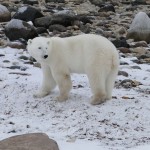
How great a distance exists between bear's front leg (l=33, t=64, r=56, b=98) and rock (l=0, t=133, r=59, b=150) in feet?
6.14

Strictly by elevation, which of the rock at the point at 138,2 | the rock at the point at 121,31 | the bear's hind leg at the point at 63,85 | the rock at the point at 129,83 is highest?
the bear's hind leg at the point at 63,85

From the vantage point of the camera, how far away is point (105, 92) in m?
6.08

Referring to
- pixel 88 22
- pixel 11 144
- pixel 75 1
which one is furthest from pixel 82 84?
pixel 75 1

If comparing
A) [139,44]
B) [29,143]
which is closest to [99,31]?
[139,44]

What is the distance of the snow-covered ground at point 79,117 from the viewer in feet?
16.5

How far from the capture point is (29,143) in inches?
174

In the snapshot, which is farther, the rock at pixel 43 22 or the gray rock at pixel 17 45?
the rock at pixel 43 22

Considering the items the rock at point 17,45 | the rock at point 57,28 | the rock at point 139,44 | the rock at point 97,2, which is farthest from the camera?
the rock at point 97,2

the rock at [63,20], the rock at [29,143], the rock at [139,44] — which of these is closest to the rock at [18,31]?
the rock at [63,20]

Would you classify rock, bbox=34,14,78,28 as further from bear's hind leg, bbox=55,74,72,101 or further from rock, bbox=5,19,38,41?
bear's hind leg, bbox=55,74,72,101

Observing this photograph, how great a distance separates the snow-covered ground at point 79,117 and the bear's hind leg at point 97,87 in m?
0.08

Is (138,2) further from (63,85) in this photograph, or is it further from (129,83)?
(63,85)

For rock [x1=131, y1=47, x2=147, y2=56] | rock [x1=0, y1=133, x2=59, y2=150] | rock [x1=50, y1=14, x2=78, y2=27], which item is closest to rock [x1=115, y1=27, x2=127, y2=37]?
rock [x1=50, y1=14, x2=78, y2=27]

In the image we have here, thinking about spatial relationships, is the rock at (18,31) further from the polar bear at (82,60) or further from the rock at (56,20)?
the polar bear at (82,60)
